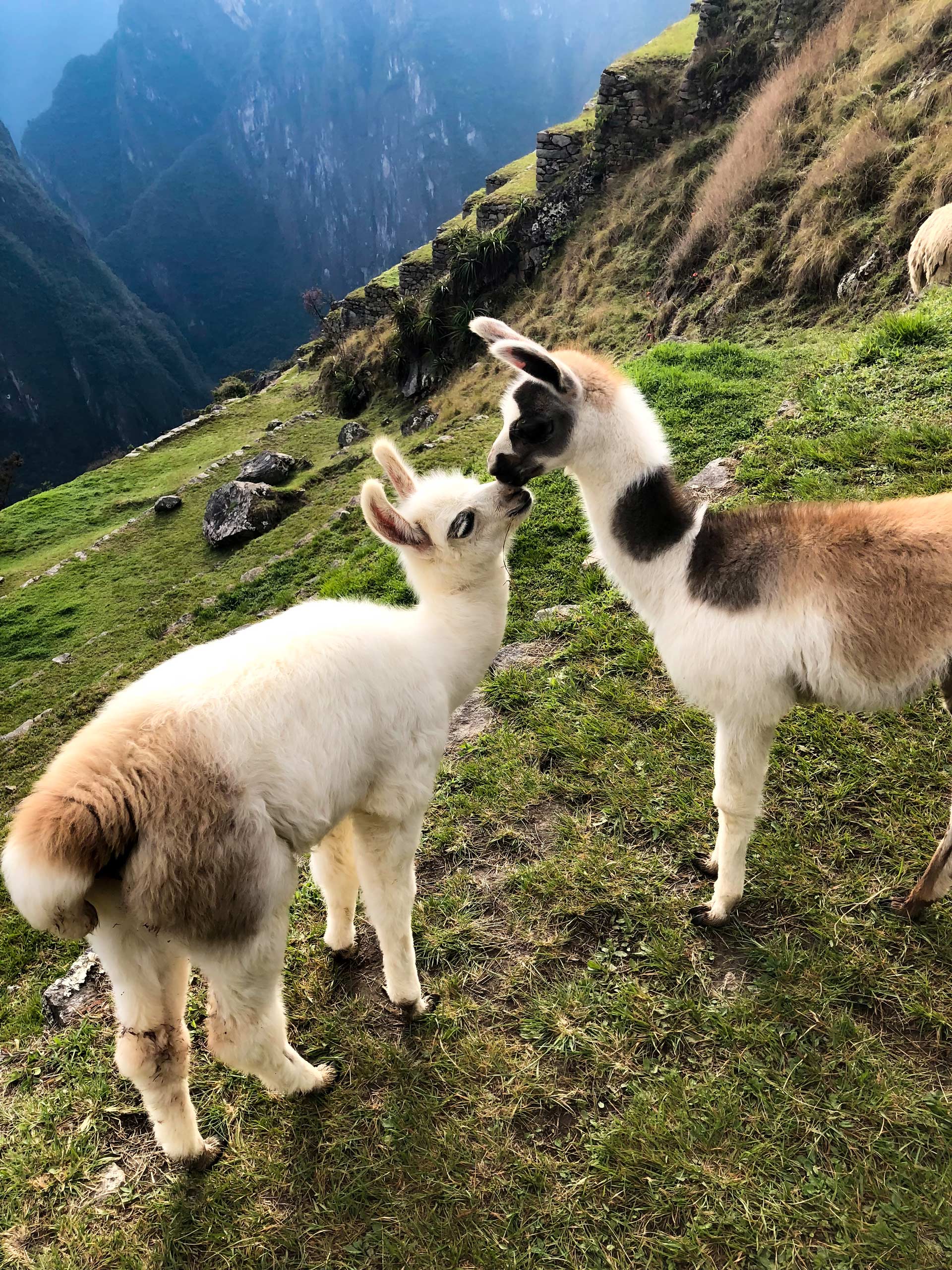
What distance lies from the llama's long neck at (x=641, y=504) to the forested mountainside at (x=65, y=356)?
8465cm

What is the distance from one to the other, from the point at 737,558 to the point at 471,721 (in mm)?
2205

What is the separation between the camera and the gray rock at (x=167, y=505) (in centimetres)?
1761

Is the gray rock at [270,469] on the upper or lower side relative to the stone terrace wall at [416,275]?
lower

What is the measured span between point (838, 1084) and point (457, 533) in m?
2.43

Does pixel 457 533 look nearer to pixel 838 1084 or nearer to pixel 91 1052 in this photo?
pixel 838 1084

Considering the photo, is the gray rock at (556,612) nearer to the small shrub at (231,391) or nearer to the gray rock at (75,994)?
the gray rock at (75,994)

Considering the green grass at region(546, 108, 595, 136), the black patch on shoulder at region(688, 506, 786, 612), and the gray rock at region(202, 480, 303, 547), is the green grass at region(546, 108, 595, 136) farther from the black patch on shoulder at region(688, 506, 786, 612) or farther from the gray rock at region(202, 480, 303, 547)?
the black patch on shoulder at region(688, 506, 786, 612)

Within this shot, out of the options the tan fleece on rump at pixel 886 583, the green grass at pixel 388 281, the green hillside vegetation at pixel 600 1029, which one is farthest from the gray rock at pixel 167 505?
the tan fleece on rump at pixel 886 583

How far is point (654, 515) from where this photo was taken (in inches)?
111

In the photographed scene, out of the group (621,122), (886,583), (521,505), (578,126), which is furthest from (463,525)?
(578,126)

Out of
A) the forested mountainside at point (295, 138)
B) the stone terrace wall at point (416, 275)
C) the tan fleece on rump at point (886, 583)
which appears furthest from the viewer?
the forested mountainside at point (295, 138)

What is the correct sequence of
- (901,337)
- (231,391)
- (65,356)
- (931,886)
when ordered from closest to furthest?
(931,886), (901,337), (231,391), (65,356)

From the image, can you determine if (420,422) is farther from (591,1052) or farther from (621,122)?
(591,1052)

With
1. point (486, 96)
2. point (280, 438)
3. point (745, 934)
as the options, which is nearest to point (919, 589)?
point (745, 934)
